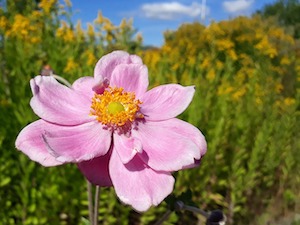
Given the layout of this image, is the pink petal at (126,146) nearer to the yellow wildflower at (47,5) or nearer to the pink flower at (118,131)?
the pink flower at (118,131)

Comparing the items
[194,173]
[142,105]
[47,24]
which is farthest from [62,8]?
[142,105]

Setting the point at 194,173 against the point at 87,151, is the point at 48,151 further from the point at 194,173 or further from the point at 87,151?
the point at 194,173

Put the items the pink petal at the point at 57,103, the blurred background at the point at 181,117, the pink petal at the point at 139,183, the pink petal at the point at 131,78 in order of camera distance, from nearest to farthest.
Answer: the pink petal at the point at 139,183, the pink petal at the point at 57,103, the pink petal at the point at 131,78, the blurred background at the point at 181,117

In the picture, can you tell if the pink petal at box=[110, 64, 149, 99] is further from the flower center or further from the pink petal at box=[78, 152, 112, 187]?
the pink petal at box=[78, 152, 112, 187]

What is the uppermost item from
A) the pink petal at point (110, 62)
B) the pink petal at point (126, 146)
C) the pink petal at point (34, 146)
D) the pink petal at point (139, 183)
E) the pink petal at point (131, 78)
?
the pink petal at point (110, 62)

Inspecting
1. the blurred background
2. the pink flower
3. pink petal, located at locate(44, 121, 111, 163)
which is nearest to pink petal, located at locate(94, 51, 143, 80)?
the pink flower

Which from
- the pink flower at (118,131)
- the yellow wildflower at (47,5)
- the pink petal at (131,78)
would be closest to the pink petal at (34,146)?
the pink flower at (118,131)
